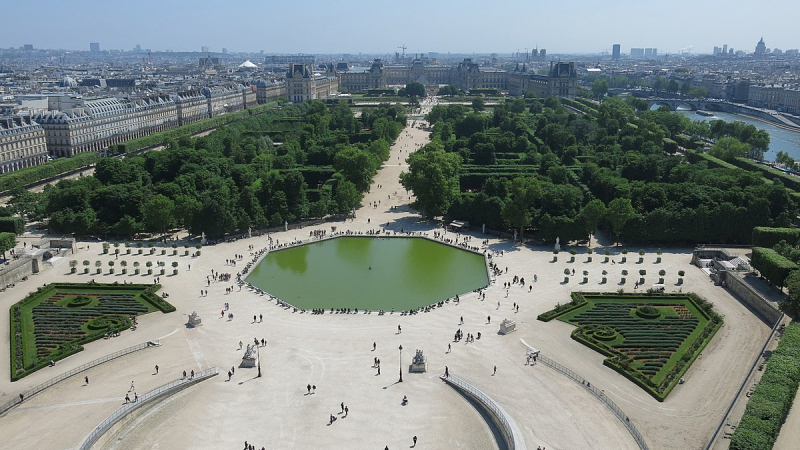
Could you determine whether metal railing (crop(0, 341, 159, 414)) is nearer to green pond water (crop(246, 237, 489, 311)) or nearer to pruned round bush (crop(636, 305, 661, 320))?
green pond water (crop(246, 237, 489, 311))

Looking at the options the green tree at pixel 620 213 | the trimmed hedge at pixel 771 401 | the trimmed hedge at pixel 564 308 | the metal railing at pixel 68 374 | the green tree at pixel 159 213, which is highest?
the green tree at pixel 620 213

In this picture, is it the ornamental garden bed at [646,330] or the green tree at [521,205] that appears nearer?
the ornamental garden bed at [646,330]

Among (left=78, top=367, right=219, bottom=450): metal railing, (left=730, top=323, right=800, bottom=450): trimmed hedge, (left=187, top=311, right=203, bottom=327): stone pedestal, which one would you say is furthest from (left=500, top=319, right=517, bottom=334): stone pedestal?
(left=187, top=311, right=203, bottom=327): stone pedestal

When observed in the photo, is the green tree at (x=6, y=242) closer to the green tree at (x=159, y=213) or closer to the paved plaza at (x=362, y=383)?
the paved plaza at (x=362, y=383)

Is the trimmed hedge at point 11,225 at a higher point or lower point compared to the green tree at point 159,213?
lower

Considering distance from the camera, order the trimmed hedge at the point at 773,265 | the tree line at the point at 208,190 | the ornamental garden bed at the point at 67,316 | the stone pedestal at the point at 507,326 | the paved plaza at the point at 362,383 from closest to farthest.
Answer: the paved plaza at the point at 362,383 < the ornamental garden bed at the point at 67,316 < the stone pedestal at the point at 507,326 < the trimmed hedge at the point at 773,265 < the tree line at the point at 208,190

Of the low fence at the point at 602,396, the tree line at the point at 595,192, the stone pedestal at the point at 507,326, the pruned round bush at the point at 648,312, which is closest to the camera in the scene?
the low fence at the point at 602,396

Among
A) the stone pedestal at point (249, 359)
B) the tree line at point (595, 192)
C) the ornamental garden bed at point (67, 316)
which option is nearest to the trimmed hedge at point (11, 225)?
the ornamental garden bed at point (67, 316)
